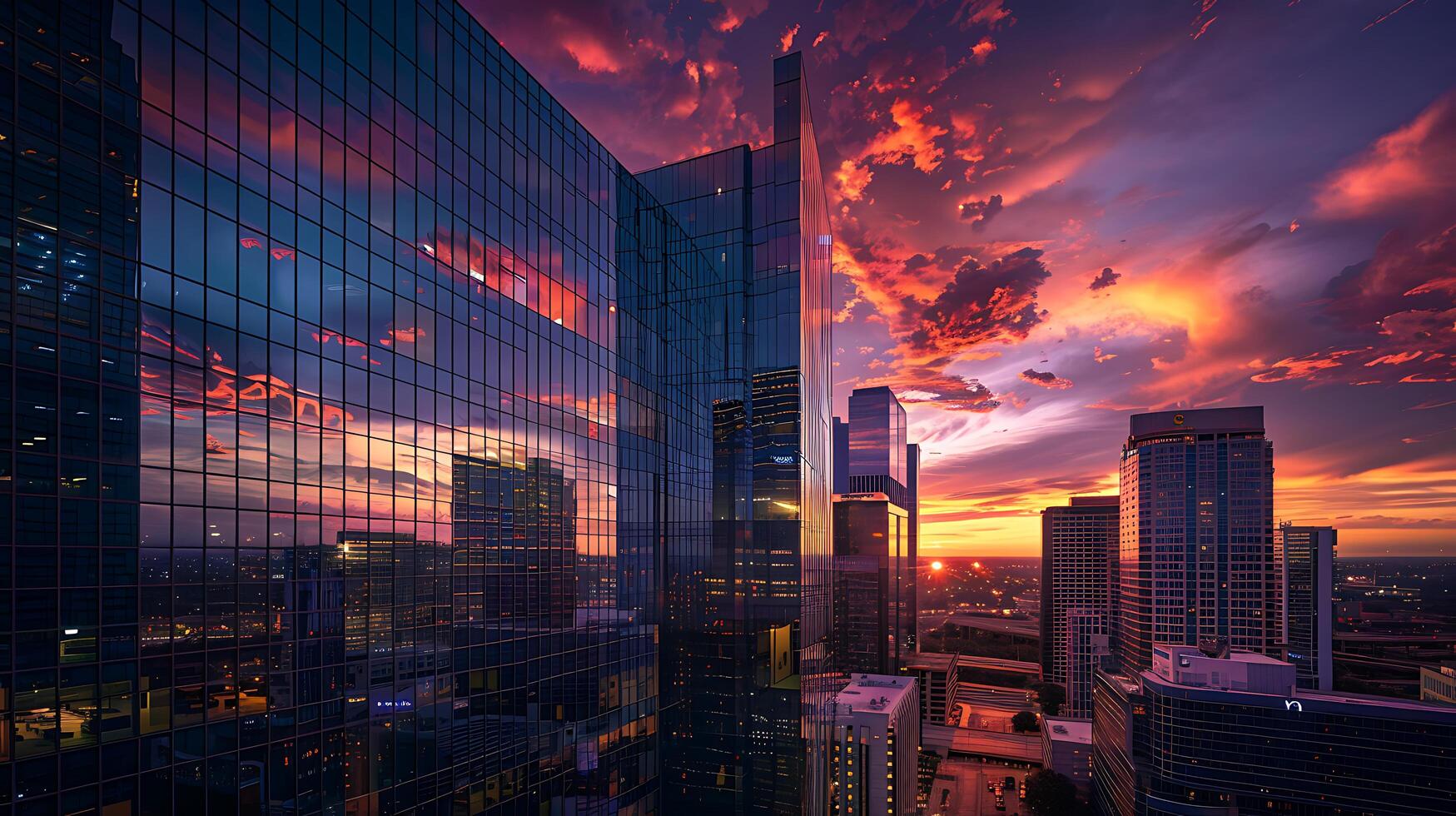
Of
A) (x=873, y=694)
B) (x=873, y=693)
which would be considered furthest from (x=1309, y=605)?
(x=873, y=694)

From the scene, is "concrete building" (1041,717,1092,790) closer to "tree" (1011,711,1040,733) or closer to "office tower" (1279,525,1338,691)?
"tree" (1011,711,1040,733)

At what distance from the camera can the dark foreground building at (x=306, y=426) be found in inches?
619

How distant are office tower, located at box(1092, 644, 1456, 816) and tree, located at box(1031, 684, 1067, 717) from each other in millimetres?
91620

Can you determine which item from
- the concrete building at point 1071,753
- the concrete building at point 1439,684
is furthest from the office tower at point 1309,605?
the concrete building at point 1071,753

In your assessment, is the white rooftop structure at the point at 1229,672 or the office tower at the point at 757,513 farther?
the white rooftop structure at the point at 1229,672

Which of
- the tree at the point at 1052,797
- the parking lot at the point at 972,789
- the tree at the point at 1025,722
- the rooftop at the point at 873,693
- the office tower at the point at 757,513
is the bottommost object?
the tree at the point at 1025,722

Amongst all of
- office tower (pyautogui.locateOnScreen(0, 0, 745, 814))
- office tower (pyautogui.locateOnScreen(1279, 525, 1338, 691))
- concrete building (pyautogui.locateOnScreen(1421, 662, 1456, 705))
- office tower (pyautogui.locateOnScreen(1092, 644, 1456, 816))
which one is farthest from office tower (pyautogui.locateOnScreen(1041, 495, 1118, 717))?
office tower (pyautogui.locateOnScreen(0, 0, 745, 814))

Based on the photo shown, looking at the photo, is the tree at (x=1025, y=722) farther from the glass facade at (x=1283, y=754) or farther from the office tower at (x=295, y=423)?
the office tower at (x=295, y=423)

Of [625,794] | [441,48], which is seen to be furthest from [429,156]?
[625,794]

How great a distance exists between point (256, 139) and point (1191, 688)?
10812 cm

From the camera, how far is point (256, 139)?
20766 mm

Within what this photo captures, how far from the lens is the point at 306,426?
22.0m

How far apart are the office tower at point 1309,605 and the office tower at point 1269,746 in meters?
47.3

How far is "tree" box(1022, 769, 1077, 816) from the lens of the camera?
10400cm
